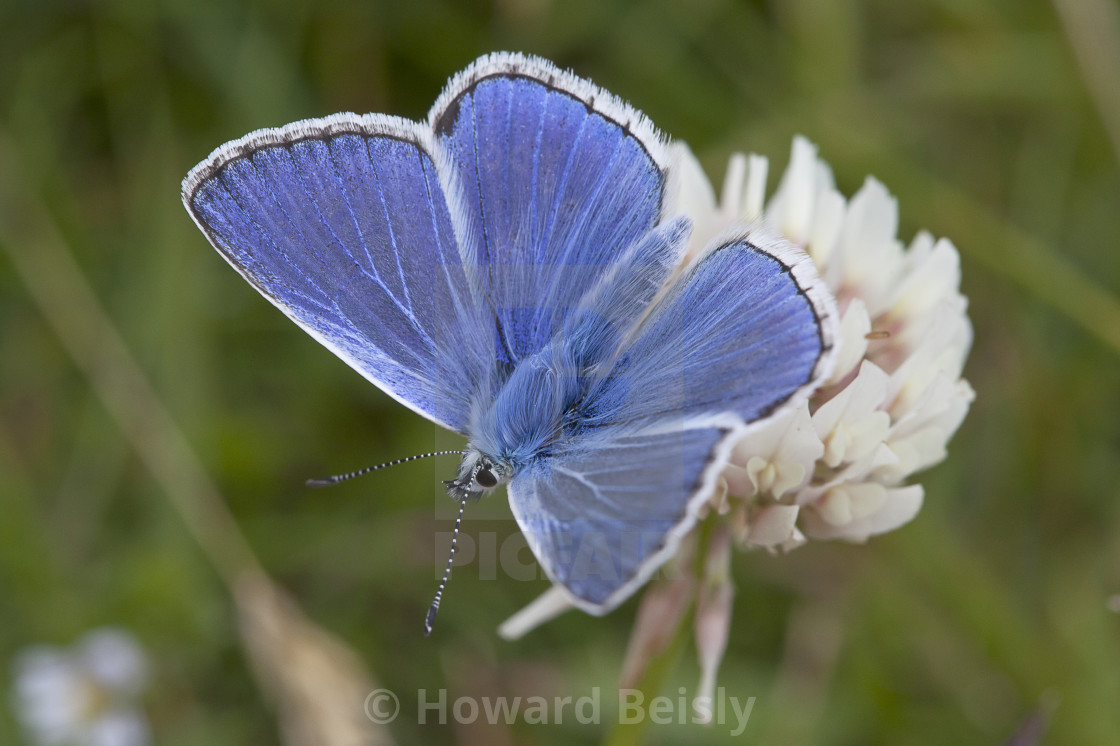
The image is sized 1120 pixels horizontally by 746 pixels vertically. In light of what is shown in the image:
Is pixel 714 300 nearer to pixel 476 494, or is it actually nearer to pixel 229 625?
pixel 476 494

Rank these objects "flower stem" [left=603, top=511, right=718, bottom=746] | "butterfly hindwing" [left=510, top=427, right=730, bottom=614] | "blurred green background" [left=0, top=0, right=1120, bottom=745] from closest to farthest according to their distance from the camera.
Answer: "butterfly hindwing" [left=510, top=427, right=730, bottom=614] → "flower stem" [left=603, top=511, right=718, bottom=746] → "blurred green background" [left=0, top=0, right=1120, bottom=745]

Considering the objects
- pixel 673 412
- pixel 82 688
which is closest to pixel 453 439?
pixel 82 688

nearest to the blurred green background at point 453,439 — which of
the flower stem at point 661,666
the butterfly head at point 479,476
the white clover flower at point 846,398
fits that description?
the flower stem at point 661,666

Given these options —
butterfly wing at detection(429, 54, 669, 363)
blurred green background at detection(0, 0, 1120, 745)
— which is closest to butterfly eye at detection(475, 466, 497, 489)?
butterfly wing at detection(429, 54, 669, 363)

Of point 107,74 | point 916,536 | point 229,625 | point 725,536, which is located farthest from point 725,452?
point 107,74

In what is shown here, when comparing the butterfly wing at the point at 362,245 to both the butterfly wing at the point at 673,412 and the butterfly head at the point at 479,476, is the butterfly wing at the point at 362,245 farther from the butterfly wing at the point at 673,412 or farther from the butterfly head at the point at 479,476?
the butterfly wing at the point at 673,412

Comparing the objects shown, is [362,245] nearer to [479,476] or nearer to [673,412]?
[479,476]

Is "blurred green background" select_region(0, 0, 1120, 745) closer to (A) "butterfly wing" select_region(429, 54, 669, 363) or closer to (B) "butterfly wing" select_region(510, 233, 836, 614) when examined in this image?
(A) "butterfly wing" select_region(429, 54, 669, 363)
